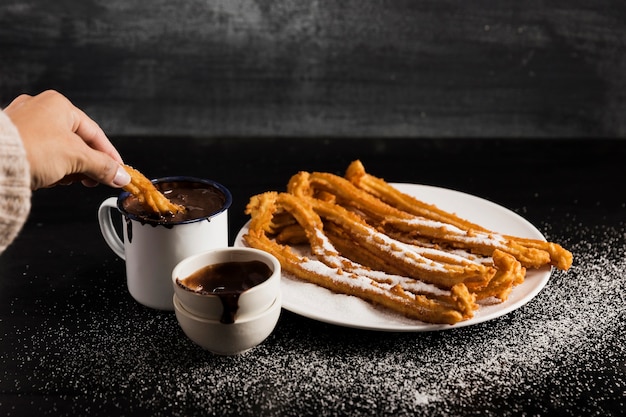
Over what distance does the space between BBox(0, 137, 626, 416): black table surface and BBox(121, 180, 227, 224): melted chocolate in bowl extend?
0.15 m

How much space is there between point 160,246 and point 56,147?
220 mm

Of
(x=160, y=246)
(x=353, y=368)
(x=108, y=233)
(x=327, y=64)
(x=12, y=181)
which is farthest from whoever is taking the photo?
(x=327, y=64)

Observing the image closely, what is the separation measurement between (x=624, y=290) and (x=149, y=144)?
1.21 meters

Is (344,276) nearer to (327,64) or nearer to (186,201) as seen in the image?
(186,201)

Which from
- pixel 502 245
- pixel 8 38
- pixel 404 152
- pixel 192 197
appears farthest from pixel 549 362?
pixel 8 38

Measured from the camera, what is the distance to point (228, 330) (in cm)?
96

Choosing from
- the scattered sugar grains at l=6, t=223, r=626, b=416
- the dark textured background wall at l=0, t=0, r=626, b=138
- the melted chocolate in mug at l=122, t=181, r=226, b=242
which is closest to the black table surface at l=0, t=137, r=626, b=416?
the scattered sugar grains at l=6, t=223, r=626, b=416

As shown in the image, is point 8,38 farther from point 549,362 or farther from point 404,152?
point 549,362

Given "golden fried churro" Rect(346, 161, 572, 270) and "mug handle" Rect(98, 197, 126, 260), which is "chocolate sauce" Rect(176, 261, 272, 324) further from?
"golden fried churro" Rect(346, 161, 572, 270)

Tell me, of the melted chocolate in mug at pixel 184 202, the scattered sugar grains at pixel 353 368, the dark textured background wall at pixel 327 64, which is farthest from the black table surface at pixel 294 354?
the dark textured background wall at pixel 327 64

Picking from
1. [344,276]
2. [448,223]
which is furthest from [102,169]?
[448,223]

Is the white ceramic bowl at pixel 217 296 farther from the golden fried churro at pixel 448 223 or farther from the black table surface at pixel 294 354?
the golden fried churro at pixel 448 223

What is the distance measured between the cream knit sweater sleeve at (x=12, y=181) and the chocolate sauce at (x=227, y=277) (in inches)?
8.4

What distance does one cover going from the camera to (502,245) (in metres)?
1.18
